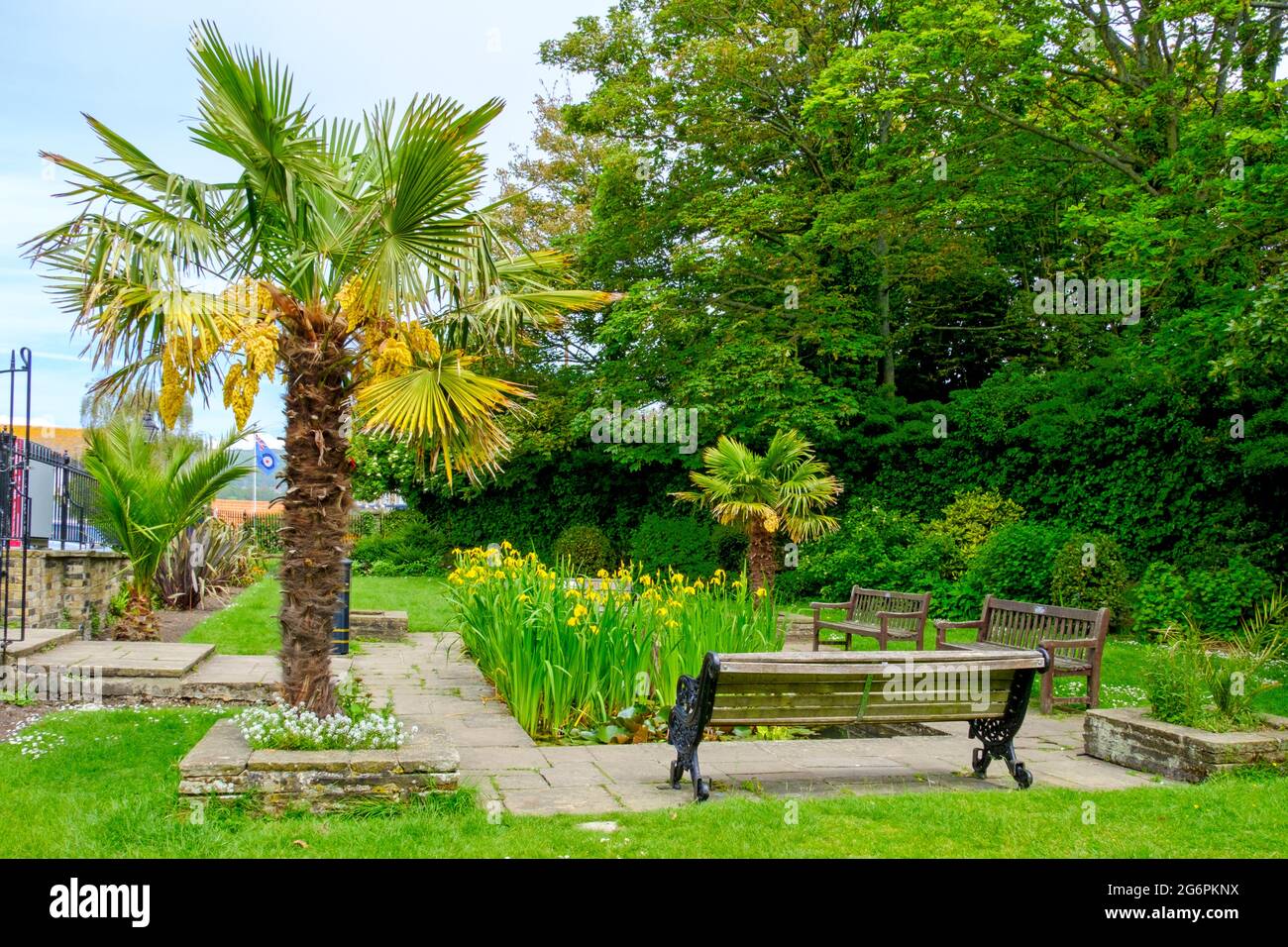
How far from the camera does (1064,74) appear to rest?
14.5 m

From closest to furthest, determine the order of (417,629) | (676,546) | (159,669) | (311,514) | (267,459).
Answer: (311,514) < (159,669) < (417,629) < (676,546) < (267,459)

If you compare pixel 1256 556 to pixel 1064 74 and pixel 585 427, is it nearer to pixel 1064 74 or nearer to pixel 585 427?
pixel 1064 74

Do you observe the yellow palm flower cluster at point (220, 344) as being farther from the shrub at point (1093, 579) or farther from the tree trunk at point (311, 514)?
the shrub at point (1093, 579)

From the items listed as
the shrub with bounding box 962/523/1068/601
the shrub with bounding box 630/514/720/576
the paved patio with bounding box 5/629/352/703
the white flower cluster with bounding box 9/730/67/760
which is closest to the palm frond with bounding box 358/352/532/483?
the white flower cluster with bounding box 9/730/67/760

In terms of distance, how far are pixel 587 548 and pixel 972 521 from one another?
8.37m

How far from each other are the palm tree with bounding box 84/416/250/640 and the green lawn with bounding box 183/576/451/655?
2.76ft

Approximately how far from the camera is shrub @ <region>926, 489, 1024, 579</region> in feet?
51.6

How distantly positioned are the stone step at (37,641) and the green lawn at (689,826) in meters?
2.85

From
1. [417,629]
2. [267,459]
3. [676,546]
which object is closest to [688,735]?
[417,629]

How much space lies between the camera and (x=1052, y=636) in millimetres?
8328

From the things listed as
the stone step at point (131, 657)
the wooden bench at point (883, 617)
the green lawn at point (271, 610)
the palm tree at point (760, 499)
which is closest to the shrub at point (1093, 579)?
the wooden bench at point (883, 617)

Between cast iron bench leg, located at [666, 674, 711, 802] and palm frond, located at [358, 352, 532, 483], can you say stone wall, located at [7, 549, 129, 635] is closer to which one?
palm frond, located at [358, 352, 532, 483]

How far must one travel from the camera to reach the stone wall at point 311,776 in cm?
457

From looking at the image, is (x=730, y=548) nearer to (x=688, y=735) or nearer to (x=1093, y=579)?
(x=1093, y=579)
